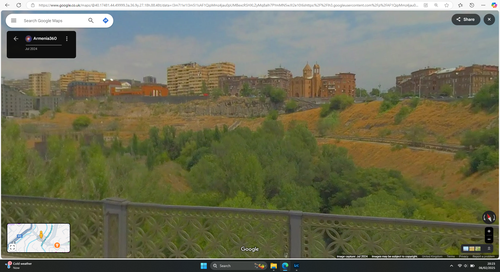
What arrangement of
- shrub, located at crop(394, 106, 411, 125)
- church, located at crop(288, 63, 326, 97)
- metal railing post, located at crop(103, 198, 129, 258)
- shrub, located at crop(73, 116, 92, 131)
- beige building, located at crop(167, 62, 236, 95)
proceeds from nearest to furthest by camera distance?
metal railing post, located at crop(103, 198, 129, 258), church, located at crop(288, 63, 326, 97), beige building, located at crop(167, 62, 236, 95), shrub, located at crop(394, 106, 411, 125), shrub, located at crop(73, 116, 92, 131)

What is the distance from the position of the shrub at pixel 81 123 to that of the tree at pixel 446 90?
2477 mm

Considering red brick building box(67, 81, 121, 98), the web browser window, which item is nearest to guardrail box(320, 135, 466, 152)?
the web browser window

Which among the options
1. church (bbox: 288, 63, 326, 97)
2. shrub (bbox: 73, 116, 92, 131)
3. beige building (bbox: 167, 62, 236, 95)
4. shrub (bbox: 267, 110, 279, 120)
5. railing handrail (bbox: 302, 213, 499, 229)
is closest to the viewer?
railing handrail (bbox: 302, 213, 499, 229)

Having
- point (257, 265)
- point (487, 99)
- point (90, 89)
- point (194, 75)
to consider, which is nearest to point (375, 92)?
point (487, 99)

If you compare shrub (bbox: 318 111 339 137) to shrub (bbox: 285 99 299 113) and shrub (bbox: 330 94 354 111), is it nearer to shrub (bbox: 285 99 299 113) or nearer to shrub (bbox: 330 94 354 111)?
shrub (bbox: 330 94 354 111)

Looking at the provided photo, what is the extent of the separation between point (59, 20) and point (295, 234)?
1.44 m

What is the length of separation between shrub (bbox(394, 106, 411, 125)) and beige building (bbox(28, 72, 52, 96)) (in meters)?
2.19

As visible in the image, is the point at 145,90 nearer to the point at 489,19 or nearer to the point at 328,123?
the point at 328,123

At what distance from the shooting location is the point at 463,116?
2209 millimetres

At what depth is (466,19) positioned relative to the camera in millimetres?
1461

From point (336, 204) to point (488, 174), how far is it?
86cm

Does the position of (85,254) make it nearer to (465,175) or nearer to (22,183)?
(22,183)

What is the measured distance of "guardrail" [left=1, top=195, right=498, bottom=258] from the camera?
155 centimetres

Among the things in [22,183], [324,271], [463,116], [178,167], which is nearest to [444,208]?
[463,116]
